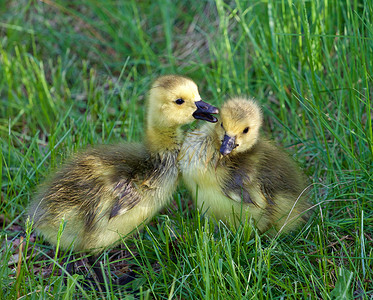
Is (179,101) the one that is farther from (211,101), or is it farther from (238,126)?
(211,101)

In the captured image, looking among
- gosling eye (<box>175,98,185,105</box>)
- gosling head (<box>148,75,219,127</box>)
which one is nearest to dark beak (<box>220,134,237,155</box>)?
gosling head (<box>148,75,219,127</box>)

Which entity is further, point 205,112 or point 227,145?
point 205,112

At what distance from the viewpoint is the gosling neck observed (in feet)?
8.41

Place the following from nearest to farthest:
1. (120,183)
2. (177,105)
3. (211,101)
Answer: (120,183)
(177,105)
(211,101)

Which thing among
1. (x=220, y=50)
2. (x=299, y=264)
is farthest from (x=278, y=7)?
(x=299, y=264)

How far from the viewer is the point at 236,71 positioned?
3.71 m

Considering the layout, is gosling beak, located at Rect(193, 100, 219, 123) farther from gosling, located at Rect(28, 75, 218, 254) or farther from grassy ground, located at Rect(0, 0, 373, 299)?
grassy ground, located at Rect(0, 0, 373, 299)

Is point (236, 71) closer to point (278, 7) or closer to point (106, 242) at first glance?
point (278, 7)

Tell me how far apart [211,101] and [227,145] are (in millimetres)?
1115

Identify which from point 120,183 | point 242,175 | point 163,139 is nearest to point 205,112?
point 163,139

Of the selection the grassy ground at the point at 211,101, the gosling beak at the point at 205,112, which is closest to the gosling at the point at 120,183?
the gosling beak at the point at 205,112

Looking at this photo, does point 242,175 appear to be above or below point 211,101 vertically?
above

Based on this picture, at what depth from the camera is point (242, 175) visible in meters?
2.44

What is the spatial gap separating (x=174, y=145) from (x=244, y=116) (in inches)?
14.4
